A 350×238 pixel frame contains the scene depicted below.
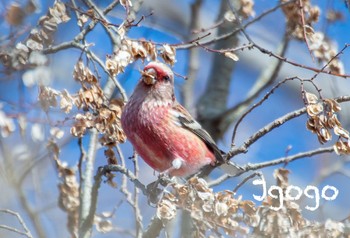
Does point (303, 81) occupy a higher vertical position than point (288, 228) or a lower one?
higher

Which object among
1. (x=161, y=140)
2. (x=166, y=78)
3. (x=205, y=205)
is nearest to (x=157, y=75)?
(x=166, y=78)

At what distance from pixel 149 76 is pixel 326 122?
14.3 inches

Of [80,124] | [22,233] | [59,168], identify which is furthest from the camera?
[59,168]

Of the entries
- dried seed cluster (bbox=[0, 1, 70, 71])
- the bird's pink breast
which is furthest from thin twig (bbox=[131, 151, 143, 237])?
dried seed cluster (bbox=[0, 1, 70, 71])

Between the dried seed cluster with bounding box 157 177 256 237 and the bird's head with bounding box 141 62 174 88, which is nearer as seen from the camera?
the dried seed cluster with bounding box 157 177 256 237

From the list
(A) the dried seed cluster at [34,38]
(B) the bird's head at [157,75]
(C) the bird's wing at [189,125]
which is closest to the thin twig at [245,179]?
(C) the bird's wing at [189,125]

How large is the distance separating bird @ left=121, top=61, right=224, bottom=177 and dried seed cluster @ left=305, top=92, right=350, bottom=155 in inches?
9.4

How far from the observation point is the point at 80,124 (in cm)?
133

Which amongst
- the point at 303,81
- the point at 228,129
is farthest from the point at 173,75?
the point at 228,129

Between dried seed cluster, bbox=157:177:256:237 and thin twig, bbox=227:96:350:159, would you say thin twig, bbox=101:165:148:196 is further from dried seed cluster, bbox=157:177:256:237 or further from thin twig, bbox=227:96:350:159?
thin twig, bbox=227:96:350:159

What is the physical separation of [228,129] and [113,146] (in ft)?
2.66

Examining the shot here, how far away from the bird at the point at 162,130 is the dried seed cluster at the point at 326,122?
24 cm

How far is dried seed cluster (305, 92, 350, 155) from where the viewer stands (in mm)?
1271

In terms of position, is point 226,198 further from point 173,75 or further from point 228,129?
point 228,129
